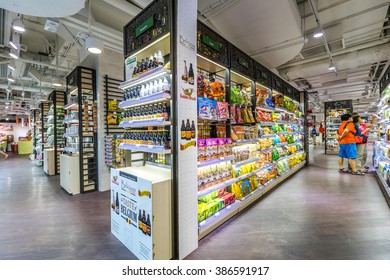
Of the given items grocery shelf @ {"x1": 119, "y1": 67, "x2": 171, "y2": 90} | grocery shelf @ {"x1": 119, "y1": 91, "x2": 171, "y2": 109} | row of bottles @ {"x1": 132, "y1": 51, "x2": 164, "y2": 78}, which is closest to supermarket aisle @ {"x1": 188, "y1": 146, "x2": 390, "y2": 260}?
grocery shelf @ {"x1": 119, "y1": 91, "x2": 171, "y2": 109}

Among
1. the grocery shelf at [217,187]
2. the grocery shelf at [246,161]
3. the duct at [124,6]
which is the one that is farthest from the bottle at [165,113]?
the duct at [124,6]

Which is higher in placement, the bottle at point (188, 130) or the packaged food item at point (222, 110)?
the packaged food item at point (222, 110)

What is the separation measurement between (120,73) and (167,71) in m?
4.17

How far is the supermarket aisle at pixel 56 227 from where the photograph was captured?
2545 mm

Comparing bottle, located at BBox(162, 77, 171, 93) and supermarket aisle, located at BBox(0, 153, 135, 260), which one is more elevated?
bottle, located at BBox(162, 77, 171, 93)

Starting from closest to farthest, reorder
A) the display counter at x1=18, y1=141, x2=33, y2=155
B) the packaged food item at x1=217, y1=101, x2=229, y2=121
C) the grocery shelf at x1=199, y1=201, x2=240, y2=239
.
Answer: the grocery shelf at x1=199, y1=201, x2=240, y2=239 < the packaged food item at x1=217, y1=101, x2=229, y2=121 < the display counter at x1=18, y1=141, x2=33, y2=155

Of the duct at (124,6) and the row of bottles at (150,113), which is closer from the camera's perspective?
the row of bottles at (150,113)

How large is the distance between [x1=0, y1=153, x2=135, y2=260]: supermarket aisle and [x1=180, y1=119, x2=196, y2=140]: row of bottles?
5.16 feet

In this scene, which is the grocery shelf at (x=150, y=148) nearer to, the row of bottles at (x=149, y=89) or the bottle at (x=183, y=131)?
the bottle at (x=183, y=131)

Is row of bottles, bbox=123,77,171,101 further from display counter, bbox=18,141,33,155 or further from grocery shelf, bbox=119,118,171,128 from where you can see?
display counter, bbox=18,141,33,155

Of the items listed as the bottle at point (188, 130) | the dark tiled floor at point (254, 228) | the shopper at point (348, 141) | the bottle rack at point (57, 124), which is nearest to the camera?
the bottle at point (188, 130)

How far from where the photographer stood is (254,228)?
308cm

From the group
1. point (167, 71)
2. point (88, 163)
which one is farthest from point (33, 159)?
point (167, 71)

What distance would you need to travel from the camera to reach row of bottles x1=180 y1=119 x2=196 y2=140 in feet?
7.56
